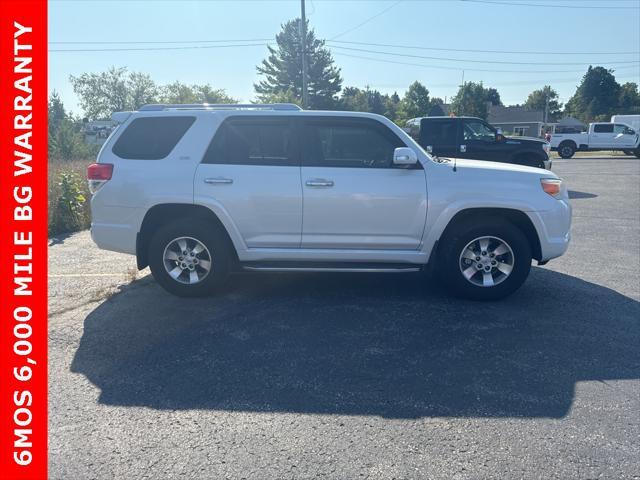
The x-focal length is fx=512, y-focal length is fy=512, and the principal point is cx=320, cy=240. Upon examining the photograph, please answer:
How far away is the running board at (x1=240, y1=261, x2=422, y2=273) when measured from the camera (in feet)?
17.6

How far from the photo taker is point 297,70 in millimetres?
59969

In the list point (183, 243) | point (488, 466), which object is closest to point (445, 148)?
point (183, 243)

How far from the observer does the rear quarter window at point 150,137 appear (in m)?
5.55

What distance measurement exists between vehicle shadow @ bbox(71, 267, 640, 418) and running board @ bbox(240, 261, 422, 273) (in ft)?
1.19

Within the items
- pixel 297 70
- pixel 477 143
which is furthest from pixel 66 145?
pixel 297 70

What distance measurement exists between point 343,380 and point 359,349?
540mm

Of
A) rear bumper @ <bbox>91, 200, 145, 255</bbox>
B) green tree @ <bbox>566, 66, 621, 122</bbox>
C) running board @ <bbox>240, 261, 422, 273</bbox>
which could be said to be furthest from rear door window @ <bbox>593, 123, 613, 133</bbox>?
green tree @ <bbox>566, 66, 621, 122</bbox>

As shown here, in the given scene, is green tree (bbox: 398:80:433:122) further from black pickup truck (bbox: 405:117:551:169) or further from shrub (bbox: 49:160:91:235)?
shrub (bbox: 49:160:91:235)

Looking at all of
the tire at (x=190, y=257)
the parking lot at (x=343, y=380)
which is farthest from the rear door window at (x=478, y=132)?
the tire at (x=190, y=257)

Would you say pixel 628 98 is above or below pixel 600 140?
above

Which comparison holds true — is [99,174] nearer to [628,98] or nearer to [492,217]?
[492,217]

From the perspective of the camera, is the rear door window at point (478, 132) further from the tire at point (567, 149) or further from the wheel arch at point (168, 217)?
the tire at point (567, 149)

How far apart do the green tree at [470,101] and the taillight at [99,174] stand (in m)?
60.7
